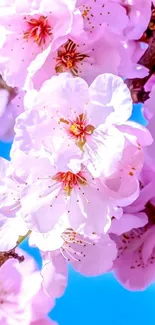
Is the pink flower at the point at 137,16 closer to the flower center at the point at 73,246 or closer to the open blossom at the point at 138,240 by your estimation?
the open blossom at the point at 138,240

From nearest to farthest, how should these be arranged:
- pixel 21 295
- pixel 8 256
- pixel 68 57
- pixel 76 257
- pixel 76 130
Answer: pixel 76 130
pixel 68 57
pixel 76 257
pixel 8 256
pixel 21 295

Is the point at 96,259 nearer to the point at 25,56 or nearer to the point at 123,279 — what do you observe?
the point at 123,279

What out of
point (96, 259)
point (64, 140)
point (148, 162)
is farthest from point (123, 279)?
point (64, 140)

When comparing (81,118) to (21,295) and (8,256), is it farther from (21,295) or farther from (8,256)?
(21,295)

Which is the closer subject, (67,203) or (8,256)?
(67,203)

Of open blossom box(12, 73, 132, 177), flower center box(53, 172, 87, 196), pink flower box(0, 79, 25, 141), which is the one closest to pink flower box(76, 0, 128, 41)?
open blossom box(12, 73, 132, 177)

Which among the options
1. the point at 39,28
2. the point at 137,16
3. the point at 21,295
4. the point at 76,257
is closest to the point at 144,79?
the point at 137,16

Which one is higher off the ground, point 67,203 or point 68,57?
point 68,57
